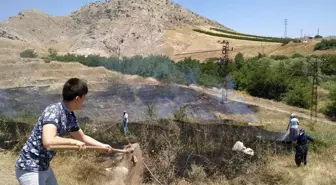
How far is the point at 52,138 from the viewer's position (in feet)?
8.61

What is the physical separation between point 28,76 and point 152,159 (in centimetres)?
2677

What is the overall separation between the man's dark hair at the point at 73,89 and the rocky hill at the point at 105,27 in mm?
58459

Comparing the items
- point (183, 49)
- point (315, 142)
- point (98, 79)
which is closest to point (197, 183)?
point (315, 142)

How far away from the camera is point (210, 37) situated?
243 ft

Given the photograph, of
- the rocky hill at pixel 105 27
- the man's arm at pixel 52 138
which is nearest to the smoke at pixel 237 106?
the man's arm at pixel 52 138

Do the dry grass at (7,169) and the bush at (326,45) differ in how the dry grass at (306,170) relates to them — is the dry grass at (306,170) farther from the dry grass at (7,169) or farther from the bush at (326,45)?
the bush at (326,45)

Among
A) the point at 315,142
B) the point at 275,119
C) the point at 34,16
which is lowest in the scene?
the point at 275,119

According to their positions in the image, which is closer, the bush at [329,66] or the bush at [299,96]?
the bush at [299,96]

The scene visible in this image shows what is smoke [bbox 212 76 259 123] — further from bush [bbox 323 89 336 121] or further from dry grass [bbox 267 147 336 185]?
dry grass [bbox 267 147 336 185]

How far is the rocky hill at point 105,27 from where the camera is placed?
64.8 meters

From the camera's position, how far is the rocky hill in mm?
64812

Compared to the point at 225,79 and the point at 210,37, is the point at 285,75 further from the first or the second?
the point at 210,37

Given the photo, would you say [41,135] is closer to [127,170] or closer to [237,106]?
[127,170]

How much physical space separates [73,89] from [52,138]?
0.36 m
